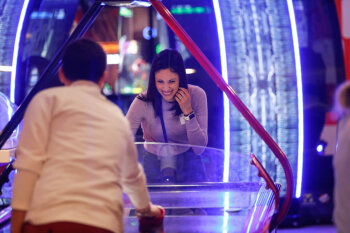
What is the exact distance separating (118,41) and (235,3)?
4.65 meters

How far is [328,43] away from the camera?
552 centimetres

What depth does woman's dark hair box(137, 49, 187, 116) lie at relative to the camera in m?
4.15

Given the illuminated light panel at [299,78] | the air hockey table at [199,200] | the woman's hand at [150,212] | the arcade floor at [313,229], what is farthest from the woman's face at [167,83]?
the arcade floor at [313,229]

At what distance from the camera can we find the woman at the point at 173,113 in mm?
4066

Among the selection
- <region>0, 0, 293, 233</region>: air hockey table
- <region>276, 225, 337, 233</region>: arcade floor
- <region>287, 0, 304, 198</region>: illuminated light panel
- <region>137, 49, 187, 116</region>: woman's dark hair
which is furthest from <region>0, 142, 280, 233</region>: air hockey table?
<region>276, 225, 337, 233</region>: arcade floor

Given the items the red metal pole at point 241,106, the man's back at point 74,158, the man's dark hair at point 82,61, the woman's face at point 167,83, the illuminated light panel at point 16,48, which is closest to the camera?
the man's back at point 74,158

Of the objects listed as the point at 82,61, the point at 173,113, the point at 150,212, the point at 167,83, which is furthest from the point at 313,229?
the point at 82,61

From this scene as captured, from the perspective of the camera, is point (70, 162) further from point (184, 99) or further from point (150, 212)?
point (184, 99)

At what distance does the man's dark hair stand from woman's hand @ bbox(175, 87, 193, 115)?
181 cm

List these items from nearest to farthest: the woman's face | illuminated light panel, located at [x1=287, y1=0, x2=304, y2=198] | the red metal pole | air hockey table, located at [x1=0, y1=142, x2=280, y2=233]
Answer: the red metal pole → air hockey table, located at [x1=0, y1=142, x2=280, y2=233] → the woman's face → illuminated light panel, located at [x1=287, y1=0, x2=304, y2=198]

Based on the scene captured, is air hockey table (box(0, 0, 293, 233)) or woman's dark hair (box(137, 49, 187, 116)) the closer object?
air hockey table (box(0, 0, 293, 233))

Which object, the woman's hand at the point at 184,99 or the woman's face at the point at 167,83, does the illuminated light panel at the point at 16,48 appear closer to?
the woman's face at the point at 167,83

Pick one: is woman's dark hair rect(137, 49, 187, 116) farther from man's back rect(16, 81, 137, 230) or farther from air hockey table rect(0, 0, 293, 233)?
man's back rect(16, 81, 137, 230)

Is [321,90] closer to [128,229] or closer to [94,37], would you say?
[128,229]
